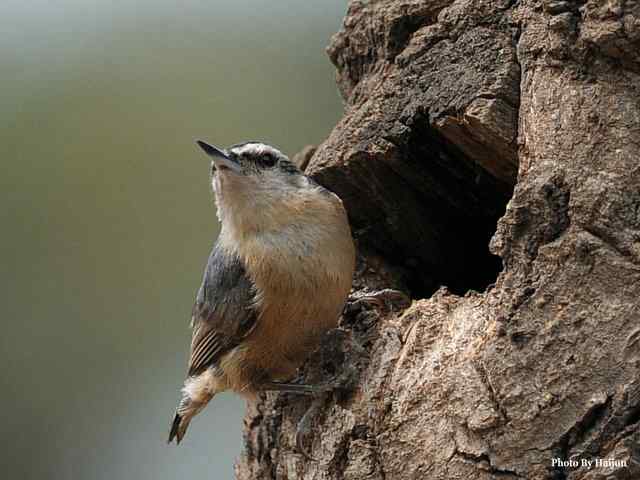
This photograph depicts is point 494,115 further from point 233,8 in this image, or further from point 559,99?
point 233,8

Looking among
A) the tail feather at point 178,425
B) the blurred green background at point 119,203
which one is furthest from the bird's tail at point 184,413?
the blurred green background at point 119,203

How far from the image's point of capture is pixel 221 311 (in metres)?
3.78

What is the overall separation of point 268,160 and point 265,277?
0.55 meters

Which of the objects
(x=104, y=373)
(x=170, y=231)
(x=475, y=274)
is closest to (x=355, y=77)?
(x=475, y=274)

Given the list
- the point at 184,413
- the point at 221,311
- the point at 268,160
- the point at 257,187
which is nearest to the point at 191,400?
the point at 184,413

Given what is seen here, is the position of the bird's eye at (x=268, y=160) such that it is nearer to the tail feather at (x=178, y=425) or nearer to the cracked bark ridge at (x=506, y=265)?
the cracked bark ridge at (x=506, y=265)

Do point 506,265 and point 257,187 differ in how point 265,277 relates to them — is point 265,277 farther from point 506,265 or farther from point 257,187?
point 506,265

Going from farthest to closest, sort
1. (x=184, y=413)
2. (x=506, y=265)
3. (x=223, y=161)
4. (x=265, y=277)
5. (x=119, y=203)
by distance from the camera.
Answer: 1. (x=119, y=203)
2. (x=184, y=413)
3. (x=223, y=161)
4. (x=265, y=277)
5. (x=506, y=265)

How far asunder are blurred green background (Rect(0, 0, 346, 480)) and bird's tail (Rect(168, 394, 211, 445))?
5.36ft

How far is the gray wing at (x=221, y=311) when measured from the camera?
3.70 m

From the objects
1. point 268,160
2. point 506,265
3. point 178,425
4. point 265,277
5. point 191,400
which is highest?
point 268,160

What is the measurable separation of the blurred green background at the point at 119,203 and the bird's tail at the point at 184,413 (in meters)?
1.63

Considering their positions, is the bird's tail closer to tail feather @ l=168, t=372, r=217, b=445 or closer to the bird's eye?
tail feather @ l=168, t=372, r=217, b=445

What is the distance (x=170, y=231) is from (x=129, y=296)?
1.55ft
